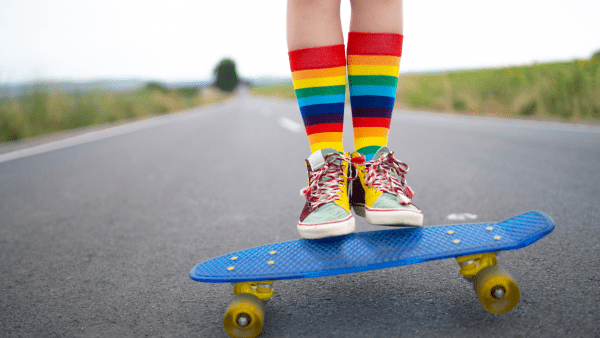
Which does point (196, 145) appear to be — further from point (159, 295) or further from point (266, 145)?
point (159, 295)

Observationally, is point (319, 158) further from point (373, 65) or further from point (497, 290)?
point (497, 290)

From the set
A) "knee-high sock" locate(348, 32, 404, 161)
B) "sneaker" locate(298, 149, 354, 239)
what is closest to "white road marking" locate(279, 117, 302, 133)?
"knee-high sock" locate(348, 32, 404, 161)

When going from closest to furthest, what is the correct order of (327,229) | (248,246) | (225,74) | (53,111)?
(327,229), (248,246), (53,111), (225,74)

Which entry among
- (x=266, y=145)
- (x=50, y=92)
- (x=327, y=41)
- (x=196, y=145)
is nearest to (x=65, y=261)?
(x=327, y=41)

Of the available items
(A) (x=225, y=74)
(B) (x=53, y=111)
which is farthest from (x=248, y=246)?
(A) (x=225, y=74)

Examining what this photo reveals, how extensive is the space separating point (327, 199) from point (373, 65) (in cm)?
49

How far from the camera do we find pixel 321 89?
1353 millimetres

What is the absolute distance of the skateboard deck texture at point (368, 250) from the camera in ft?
3.32

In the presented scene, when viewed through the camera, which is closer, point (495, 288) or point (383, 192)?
point (495, 288)

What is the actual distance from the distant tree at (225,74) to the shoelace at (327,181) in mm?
95444

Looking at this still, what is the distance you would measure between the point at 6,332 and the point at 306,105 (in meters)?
1.09

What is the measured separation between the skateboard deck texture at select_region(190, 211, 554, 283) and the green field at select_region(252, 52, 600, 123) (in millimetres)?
6997

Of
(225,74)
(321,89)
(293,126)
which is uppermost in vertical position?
(225,74)

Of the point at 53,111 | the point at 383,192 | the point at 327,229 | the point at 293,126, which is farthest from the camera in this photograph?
the point at 53,111
